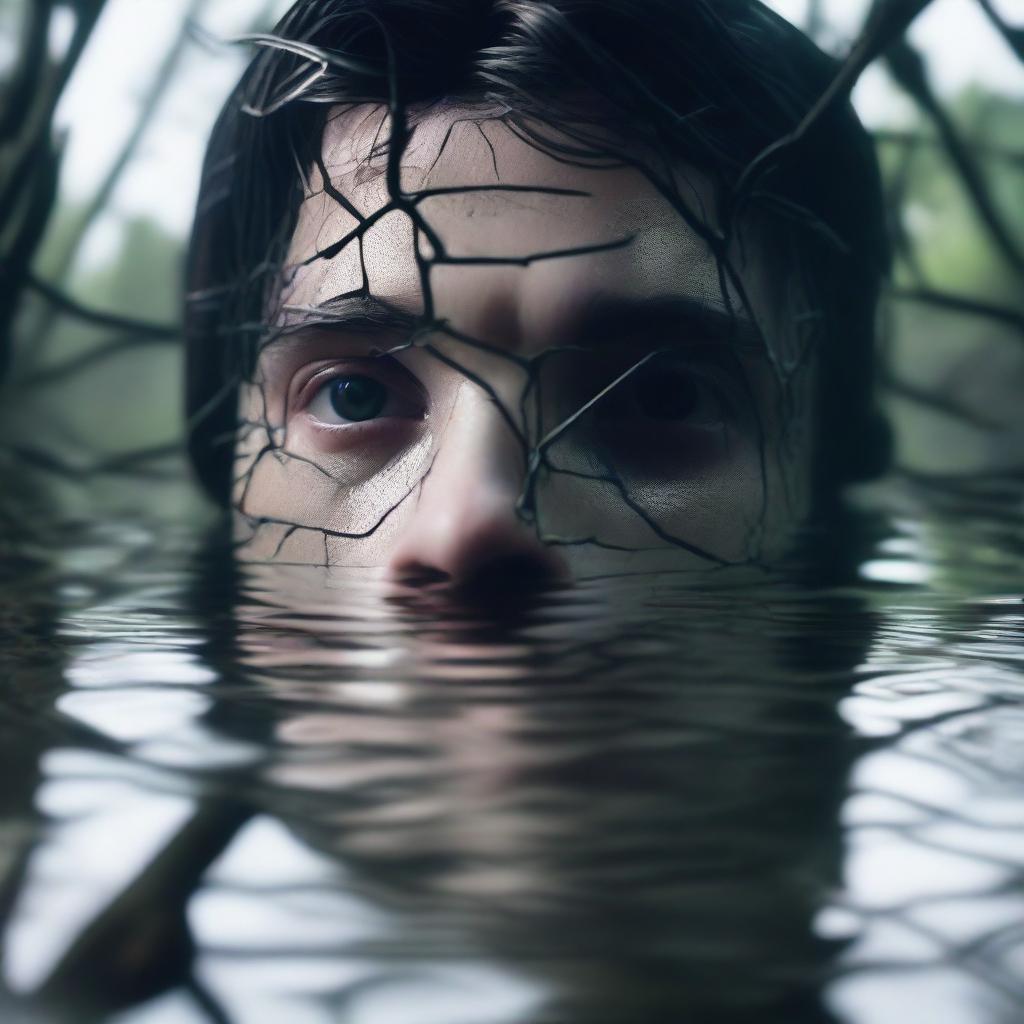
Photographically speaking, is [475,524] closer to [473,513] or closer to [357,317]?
[473,513]

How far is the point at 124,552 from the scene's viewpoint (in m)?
0.53

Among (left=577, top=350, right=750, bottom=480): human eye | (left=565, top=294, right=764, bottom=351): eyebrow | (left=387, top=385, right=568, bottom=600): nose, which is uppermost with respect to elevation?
(left=565, top=294, right=764, bottom=351): eyebrow

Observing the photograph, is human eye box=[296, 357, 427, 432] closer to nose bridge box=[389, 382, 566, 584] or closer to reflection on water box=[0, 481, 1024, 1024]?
nose bridge box=[389, 382, 566, 584]

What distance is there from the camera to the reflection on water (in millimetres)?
94

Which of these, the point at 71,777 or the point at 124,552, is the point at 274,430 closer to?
the point at 124,552

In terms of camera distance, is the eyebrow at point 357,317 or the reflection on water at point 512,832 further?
the eyebrow at point 357,317

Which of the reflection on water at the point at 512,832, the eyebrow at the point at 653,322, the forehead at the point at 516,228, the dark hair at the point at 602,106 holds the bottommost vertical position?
the reflection on water at the point at 512,832

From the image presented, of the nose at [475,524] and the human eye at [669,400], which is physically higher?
the human eye at [669,400]

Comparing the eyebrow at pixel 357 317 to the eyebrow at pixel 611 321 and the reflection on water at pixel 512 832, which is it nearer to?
the eyebrow at pixel 611 321

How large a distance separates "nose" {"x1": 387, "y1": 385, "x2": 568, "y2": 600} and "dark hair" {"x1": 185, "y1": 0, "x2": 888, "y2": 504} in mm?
107

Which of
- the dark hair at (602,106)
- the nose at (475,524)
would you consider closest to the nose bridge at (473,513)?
the nose at (475,524)

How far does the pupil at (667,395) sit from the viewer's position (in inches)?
16.3

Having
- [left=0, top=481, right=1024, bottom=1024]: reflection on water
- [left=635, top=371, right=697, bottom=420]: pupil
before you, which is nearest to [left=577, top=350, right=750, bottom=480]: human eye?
[left=635, top=371, right=697, bottom=420]: pupil

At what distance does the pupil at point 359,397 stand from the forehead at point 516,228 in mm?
37
